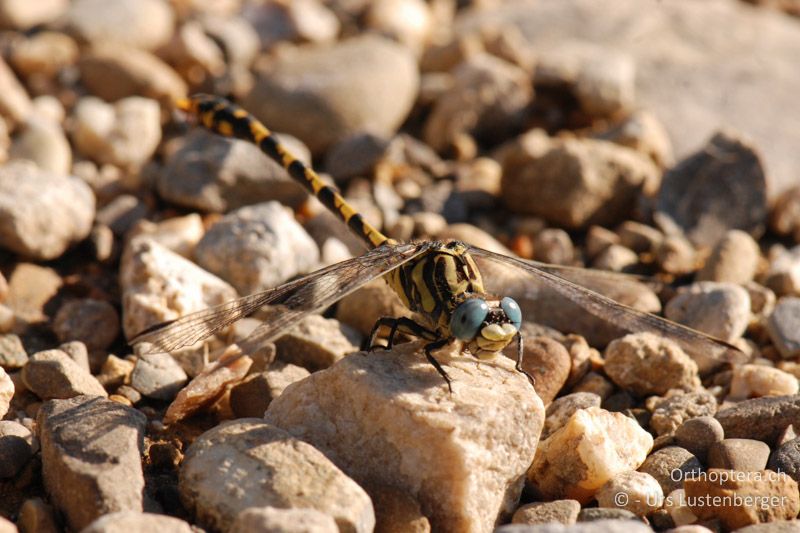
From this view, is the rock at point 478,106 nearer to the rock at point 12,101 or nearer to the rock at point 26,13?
the rock at point 12,101

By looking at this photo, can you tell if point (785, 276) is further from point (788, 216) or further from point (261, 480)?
point (261, 480)

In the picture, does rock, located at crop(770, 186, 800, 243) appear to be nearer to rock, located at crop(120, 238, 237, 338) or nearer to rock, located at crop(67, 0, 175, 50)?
rock, located at crop(120, 238, 237, 338)

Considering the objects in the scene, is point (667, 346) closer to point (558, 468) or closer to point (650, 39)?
point (558, 468)

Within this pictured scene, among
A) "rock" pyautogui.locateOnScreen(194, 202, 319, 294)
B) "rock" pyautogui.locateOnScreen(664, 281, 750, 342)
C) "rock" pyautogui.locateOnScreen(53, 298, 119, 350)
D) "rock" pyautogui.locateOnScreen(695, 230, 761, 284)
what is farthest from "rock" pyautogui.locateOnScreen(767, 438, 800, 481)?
"rock" pyautogui.locateOnScreen(53, 298, 119, 350)

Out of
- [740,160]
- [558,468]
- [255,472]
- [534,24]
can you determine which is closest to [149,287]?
[255,472]

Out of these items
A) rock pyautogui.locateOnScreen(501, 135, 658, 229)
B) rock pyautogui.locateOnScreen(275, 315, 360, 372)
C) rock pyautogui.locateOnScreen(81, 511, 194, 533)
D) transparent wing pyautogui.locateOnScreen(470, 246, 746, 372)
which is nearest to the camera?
rock pyautogui.locateOnScreen(81, 511, 194, 533)

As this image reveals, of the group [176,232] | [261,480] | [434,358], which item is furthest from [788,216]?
[261,480]
